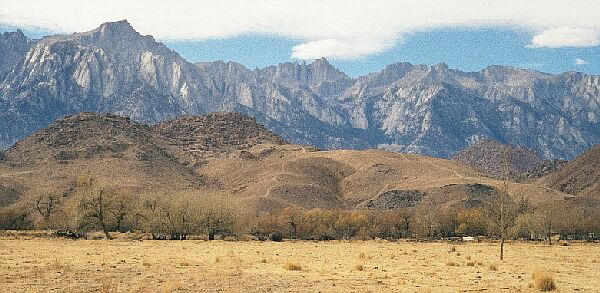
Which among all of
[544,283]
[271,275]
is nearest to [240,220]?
[271,275]

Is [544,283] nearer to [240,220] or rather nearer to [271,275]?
[271,275]

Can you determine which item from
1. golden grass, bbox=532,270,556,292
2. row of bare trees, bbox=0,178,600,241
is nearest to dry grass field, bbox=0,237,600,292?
golden grass, bbox=532,270,556,292

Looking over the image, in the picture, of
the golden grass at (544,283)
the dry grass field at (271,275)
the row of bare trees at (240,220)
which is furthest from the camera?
the row of bare trees at (240,220)

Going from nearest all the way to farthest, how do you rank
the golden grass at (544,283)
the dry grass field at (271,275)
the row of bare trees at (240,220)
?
the golden grass at (544,283) < the dry grass field at (271,275) < the row of bare trees at (240,220)

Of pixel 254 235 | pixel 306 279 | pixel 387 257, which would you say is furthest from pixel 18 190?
pixel 306 279

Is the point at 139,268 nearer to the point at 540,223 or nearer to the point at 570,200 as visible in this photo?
the point at 540,223

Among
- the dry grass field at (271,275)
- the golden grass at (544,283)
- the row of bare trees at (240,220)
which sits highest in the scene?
the golden grass at (544,283)

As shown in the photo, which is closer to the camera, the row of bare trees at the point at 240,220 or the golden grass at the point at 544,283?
the golden grass at the point at 544,283

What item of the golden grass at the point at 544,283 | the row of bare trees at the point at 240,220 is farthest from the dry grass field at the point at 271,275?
the row of bare trees at the point at 240,220

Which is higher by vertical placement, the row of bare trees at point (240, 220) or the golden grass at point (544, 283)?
the golden grass at point (544, 283)

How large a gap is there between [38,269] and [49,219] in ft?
295

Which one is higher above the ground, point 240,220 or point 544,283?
point 544,283

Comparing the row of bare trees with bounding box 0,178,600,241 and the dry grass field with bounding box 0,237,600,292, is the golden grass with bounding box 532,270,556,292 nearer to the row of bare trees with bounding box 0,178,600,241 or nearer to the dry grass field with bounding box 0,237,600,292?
the dry grass field with bounding box 0,237,600,292

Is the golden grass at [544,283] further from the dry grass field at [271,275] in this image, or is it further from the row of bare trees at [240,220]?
the row of bare trees at [240,220]
